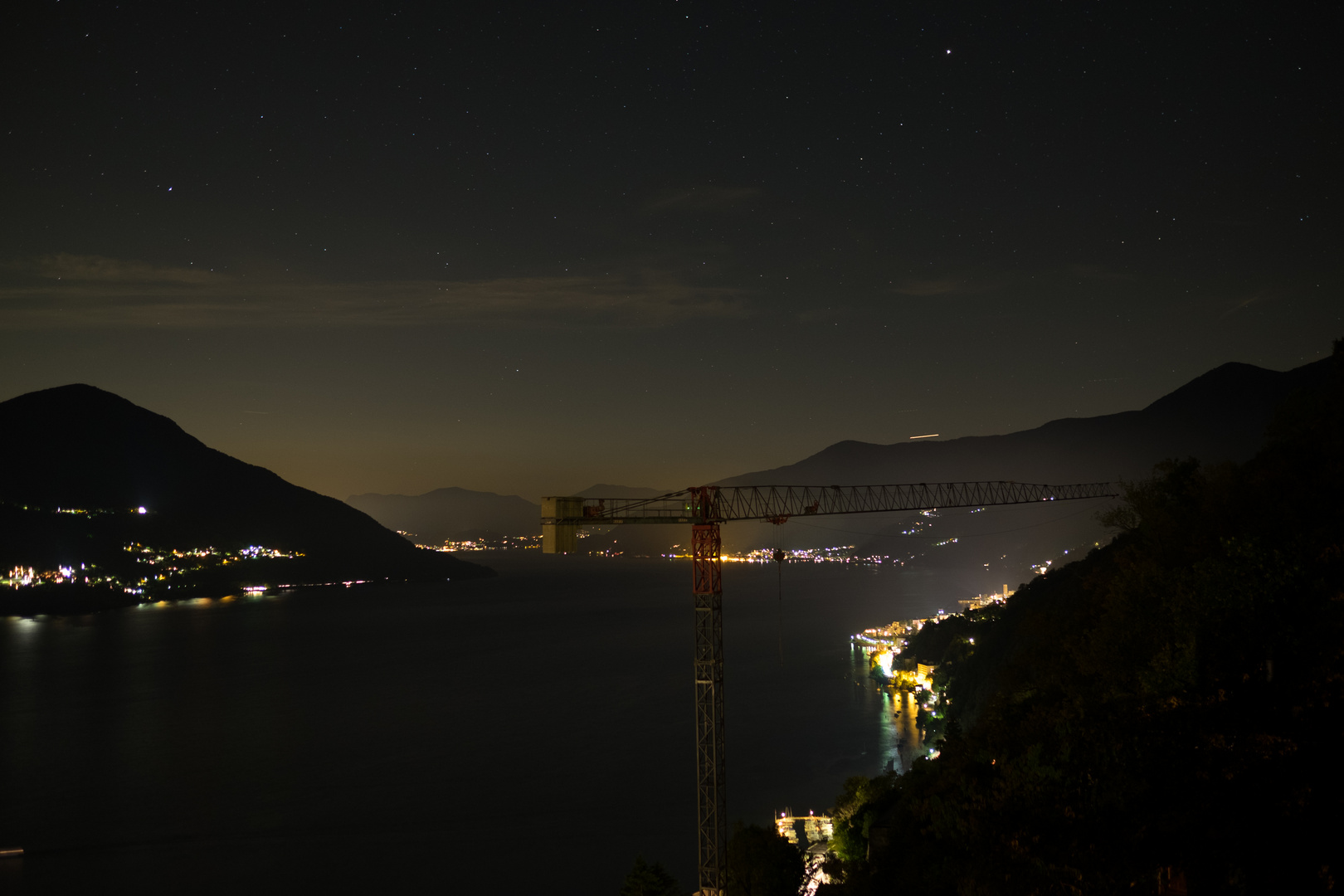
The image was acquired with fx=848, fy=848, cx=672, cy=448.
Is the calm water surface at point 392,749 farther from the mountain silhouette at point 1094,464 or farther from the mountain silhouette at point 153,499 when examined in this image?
the mountain silhouette at point 1094,464

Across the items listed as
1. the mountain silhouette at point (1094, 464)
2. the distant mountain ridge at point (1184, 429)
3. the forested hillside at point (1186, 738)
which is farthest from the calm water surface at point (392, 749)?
the distant mountain ridge at point (1184, 429)

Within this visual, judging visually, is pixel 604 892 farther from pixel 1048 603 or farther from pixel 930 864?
pixel 1048 603

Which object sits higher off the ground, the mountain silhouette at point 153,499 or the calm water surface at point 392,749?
the mountain silhouette at point 153,499

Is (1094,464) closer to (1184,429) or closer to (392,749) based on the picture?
(1184,429)

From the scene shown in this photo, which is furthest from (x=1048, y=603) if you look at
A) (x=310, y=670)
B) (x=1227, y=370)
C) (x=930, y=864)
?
(x=1227, y=370)

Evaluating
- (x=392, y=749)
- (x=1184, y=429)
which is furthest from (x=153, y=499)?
(x=1184, y=429)

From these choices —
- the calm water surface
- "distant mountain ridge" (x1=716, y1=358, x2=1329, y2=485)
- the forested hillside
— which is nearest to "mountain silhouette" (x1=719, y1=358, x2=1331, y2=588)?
"distant mountain ridge" (x1=716, y1=358, x2=1329, y2=485)

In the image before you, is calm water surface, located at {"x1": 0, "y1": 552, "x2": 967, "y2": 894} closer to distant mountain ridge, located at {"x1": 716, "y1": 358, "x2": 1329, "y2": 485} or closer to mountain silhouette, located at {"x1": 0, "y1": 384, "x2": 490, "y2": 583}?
mountain silhouette, located at {"x1": 0, "y1": 384, "x2": 490, "y2": 583}
